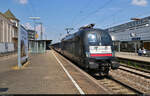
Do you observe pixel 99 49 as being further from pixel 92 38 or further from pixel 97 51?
pixel 92 38

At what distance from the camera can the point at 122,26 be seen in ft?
134

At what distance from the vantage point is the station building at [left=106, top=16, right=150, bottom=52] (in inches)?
1134

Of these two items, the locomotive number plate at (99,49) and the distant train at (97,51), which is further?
the locomotive number plate at (99,49)


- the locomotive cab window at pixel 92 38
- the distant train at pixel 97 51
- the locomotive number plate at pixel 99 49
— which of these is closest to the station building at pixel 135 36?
the distant train at pixel 97 51

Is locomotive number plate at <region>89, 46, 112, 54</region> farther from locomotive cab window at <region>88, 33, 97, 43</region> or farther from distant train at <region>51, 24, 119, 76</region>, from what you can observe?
locomotive cab window at <region>88, 33, 97, 43</region>

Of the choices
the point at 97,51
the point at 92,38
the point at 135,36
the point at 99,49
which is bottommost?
the point at 97,51

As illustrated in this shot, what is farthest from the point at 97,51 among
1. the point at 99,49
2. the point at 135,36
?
the point at 135,36

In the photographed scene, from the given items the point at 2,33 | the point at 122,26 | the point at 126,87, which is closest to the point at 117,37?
the point at 122,26

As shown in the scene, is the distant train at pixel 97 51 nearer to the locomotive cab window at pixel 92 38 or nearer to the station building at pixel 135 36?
the locomotive cab window at pixel 92 38

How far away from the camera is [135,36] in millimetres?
31375

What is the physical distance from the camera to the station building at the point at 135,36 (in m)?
28.8

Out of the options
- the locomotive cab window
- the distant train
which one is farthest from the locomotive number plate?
the locomotive cab window

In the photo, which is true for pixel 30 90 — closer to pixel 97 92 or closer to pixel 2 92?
pixel 2 92

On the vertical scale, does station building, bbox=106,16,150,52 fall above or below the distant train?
above
